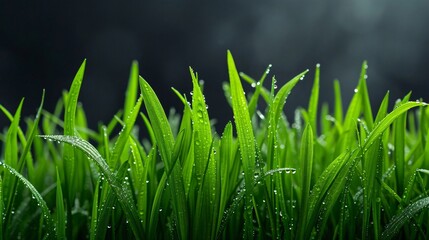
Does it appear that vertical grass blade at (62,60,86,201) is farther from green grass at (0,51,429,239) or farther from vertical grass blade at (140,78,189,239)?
vertical grass blade at (140,78,189,239)

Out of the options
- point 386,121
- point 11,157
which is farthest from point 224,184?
point 11,157

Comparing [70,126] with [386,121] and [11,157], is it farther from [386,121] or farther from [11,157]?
[386,121]

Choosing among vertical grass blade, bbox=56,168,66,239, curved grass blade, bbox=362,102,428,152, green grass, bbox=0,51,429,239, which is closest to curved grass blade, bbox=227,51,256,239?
green grass, bbox=0,51,429,239

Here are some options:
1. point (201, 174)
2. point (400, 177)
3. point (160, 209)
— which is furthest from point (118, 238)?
point (400, 177)

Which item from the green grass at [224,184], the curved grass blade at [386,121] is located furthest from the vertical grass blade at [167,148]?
the curved grass blade at [386,121]

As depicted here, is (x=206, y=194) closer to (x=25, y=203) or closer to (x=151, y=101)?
(x=151, y=101)
